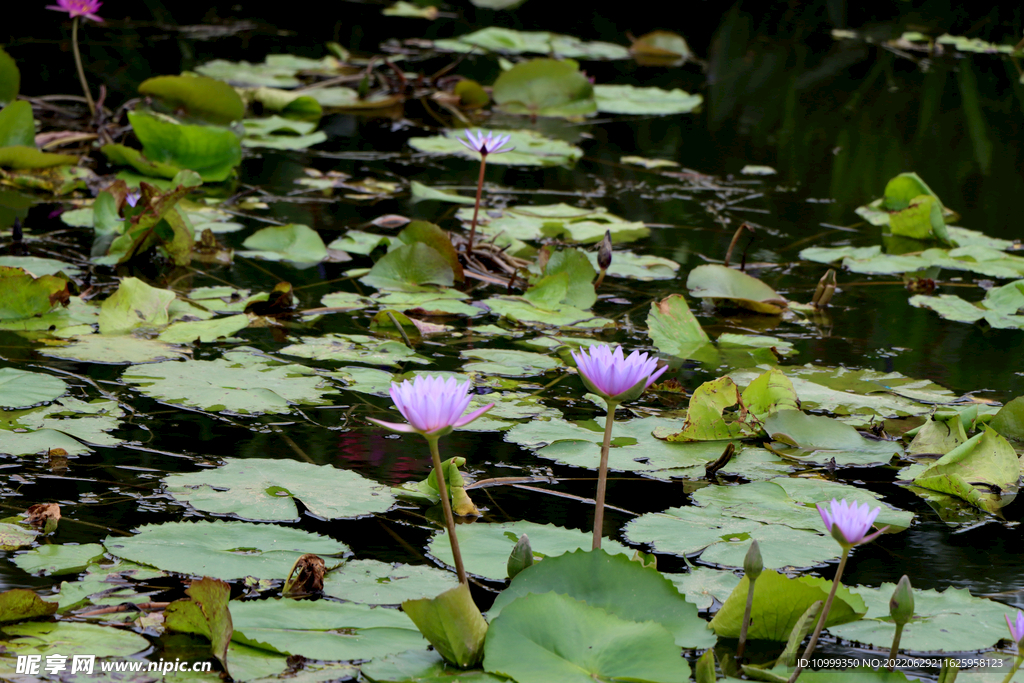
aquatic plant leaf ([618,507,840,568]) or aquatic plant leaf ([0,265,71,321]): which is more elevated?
aquatic plant leaf ([0,265,71,321])

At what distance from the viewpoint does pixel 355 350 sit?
6.21ft

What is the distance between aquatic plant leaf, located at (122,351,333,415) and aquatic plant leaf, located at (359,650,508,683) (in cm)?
70

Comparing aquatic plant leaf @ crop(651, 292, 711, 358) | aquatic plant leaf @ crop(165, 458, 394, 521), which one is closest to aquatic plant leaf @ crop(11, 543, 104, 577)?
aquatic plant leaf @ crop(165, 458, 394, 521)

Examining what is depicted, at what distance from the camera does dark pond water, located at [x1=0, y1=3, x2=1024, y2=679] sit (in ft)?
4.31

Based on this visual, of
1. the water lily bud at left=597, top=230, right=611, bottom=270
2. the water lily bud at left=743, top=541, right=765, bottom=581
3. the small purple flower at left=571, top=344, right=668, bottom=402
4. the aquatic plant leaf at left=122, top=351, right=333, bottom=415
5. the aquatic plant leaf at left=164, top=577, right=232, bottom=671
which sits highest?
the small purple flower at left=571, top=344, right=668, bottom=402

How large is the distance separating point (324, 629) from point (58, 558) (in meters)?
0.33

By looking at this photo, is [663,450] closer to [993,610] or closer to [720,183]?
[993,610]

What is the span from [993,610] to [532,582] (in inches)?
20.8

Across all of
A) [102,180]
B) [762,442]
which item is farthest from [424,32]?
[762,442]

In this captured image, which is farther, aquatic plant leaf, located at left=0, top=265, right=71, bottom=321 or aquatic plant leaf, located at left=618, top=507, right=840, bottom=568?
aquatic plant leaf, located at left=0, top=265, right=71, bottom=321

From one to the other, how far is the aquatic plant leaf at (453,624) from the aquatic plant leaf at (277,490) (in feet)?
1.12

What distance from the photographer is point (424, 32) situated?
6.47m

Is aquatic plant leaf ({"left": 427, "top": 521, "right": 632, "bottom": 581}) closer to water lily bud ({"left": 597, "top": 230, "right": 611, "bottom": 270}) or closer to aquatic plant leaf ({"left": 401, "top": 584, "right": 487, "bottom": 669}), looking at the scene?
aquatic plant leaf ({"left": 401, "top": 584, "right": 487, "bottom": 669})

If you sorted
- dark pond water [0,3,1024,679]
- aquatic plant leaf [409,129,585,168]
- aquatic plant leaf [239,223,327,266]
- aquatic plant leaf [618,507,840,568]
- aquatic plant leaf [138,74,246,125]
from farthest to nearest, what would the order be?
aquatic plant leaf [409,129,585,168] → aquatic plant leaf [138,74,246,125] → aquatic plant leaf [239,223,327,266] → dark pond water [0,3,1024,679] → aquatic plant leaf [618,507,840,568]
